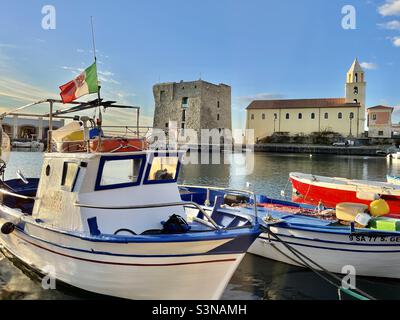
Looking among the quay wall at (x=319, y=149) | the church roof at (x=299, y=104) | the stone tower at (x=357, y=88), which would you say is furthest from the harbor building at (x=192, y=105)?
the stone tower at (x=357, y=88)

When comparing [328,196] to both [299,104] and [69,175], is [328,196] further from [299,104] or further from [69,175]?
[299,104]

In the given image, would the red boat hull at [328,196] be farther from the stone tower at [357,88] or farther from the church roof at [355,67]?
the church roof at [355,67]

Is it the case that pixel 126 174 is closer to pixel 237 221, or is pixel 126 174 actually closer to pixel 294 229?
pixel 237 221

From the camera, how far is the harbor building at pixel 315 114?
7562cm

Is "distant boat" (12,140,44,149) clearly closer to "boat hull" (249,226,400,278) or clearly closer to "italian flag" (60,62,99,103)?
"italian flag" (60,62,99,103)

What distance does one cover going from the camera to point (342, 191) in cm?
1695

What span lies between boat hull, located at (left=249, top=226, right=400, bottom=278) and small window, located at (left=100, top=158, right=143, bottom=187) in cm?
322

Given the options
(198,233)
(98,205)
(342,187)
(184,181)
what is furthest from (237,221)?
(184,181)

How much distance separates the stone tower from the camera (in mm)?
75312

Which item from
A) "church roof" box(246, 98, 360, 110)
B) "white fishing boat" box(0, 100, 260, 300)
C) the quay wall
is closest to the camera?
"white fishing boat" box(0, 100, 260, 300)

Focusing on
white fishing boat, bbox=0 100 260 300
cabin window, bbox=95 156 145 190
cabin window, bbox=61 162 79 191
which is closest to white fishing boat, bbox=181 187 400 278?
white fishing boat, bbox=0 100 260 300

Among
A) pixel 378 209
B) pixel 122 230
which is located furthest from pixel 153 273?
pixel 378 209

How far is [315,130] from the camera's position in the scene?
7919 centimetres
